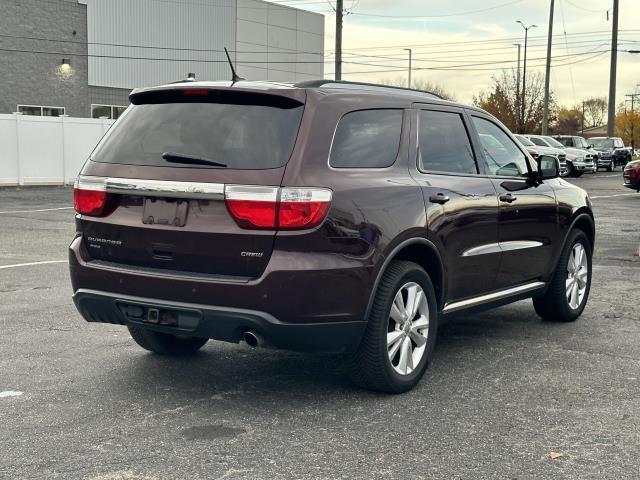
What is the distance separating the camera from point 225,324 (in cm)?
467

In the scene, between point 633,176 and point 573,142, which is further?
point 573,142

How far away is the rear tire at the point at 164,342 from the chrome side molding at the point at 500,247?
1956 mm

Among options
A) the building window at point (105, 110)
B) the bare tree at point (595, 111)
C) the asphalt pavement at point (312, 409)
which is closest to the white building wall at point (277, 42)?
the building window at point (105, 110)

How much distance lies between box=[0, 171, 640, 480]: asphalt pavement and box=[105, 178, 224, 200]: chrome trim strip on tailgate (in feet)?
3.86

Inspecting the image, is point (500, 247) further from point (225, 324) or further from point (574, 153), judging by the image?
point (574, 153)

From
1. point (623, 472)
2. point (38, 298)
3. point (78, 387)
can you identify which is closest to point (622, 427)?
point (623, 472)

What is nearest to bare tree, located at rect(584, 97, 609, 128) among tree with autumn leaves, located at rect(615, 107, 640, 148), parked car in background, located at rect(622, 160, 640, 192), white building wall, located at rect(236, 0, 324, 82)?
tree with autumn leaves, located at rect(615, 107, 640, 148)

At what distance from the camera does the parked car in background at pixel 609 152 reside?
46.2 metres

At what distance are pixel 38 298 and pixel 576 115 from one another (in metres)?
153

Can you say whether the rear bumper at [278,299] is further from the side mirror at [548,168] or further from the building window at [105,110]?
the building window at [105,110]

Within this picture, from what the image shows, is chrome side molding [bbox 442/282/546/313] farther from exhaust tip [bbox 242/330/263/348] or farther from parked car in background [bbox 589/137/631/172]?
parked car in background [bbox 589/137/631/172]

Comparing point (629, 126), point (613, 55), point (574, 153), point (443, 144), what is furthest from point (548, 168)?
point (629, 126)

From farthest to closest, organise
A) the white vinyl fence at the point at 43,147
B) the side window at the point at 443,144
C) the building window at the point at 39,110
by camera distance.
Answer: the building window at the point at 39,110
the white vinyl fence at the point at 43,147
the side window at the point at 443,144

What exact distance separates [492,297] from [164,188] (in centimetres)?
262
